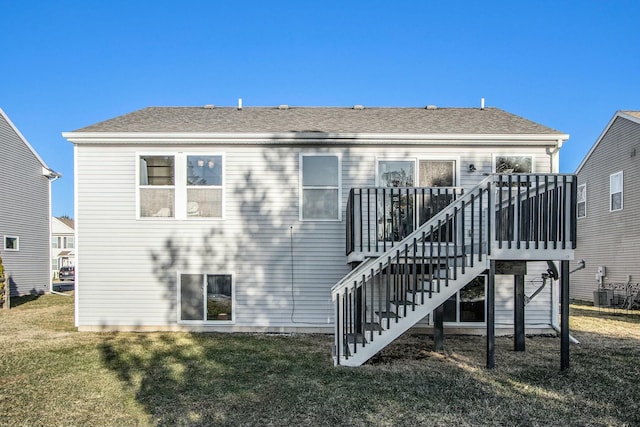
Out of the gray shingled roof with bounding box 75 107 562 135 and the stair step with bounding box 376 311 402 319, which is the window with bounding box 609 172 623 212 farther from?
the stair step with bounding box 376 311 402 319

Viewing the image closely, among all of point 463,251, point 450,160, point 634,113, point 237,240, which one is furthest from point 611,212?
point 237,240

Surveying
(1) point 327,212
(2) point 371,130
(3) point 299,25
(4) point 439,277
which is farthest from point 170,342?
(3) point 299,25

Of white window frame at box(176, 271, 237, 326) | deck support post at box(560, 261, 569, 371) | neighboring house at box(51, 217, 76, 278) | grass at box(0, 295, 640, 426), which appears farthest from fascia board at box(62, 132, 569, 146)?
neighboring house at box(51, 217, 76, 278)

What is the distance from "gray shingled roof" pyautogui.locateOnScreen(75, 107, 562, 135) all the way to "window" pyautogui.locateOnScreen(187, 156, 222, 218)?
63 cm

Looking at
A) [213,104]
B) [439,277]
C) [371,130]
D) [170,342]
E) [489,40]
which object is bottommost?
[170,342]

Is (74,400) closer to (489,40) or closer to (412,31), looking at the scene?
(412,31)

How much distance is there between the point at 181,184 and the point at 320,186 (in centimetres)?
276

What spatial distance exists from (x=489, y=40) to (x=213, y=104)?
957 centimetres

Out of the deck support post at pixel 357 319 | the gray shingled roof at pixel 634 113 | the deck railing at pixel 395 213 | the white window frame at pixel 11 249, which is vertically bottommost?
the deck support post at pixel 357 319

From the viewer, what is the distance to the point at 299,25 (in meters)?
15.3

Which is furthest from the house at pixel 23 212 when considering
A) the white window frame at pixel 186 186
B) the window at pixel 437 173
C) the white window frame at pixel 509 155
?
the white window frame at pixel 509 155

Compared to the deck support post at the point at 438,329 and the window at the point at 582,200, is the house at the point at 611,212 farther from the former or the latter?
the deck support post at the point at 438,329

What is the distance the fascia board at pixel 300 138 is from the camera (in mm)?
8484

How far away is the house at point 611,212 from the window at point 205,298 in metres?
11.9
